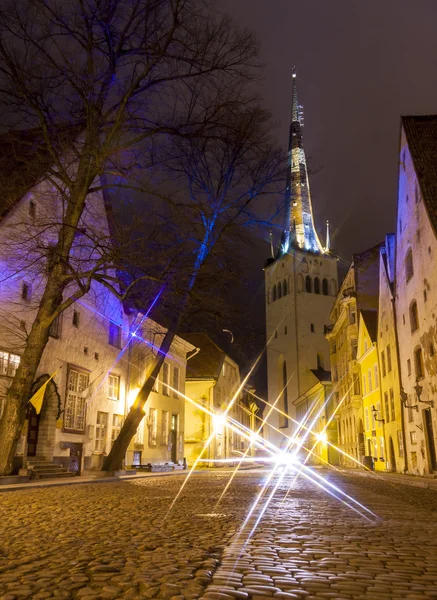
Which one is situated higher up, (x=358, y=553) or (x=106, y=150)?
(x=106, y=150)

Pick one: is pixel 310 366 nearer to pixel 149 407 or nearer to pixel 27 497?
pixel 149 407

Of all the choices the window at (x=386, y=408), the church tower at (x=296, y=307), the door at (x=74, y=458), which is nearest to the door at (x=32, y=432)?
the door at (x=74, y=458)

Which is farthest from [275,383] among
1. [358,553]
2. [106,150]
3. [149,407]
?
[358,553]

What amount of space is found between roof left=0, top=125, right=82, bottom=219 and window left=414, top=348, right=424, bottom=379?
53.8 ft

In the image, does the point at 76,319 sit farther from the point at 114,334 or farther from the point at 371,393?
the point at 371,393

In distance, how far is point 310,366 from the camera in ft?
285

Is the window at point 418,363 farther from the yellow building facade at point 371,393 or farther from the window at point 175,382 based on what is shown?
the window at point 175,382

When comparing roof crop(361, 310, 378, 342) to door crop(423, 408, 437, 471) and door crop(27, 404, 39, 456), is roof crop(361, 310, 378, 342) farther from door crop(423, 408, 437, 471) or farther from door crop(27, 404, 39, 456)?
door crop(27, 404, 39, 456)

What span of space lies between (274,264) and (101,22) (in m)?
84.2

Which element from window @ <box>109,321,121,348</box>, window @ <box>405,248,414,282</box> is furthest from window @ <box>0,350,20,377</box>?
window @ <box>405,248,414,282</box>

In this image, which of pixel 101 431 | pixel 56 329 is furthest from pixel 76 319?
pixel 101 431

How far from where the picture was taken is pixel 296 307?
8981cm

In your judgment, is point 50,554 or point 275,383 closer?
point 50,554

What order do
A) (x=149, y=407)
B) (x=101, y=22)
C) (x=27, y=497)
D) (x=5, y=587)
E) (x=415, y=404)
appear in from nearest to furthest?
(x=5, y=587), (x=27, y=497), (x=101, y=22), (x=415, y=404), (x=149, y=407)
